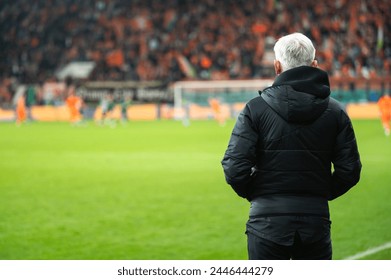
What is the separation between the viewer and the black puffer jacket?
82.0 inches

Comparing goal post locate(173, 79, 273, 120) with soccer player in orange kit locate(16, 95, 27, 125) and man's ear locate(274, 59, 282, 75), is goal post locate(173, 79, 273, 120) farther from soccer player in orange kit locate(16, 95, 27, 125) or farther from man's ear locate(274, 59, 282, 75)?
man's ear locate(274, 59, 282, 75)

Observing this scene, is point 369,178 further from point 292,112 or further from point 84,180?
point 292,112

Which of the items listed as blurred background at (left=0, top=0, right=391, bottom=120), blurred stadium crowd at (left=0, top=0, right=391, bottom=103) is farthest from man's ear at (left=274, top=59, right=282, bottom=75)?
blurred background at (left=0, top=0, right=391, bottom=120)

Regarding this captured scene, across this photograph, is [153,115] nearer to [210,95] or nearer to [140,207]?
[210,95]

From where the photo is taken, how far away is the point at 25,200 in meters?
6.07

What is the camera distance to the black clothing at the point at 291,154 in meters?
2.09

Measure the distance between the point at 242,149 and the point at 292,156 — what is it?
0.57ft

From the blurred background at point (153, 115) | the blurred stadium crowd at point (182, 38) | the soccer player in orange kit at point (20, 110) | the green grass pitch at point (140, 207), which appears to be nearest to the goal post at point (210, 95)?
the blurred background at point (153, 115)

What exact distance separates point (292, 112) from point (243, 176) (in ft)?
0.81

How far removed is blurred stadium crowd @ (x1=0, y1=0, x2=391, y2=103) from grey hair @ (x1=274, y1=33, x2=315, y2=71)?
1152 cm

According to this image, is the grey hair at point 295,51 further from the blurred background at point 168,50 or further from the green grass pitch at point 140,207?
the blurred background at point 168,50

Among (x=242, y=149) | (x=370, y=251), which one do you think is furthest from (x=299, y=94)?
(x=370, y=251)

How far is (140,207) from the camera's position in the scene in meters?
5.68

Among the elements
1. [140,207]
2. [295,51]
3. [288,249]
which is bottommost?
[140,207]
